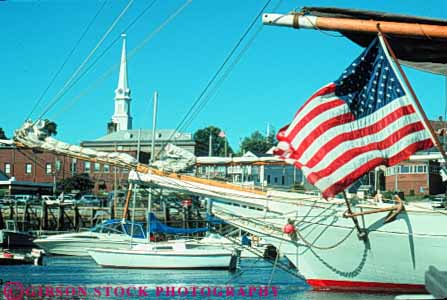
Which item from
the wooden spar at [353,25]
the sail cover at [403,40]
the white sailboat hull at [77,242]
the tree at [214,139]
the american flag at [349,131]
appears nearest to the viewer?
the american flag at [349,131]

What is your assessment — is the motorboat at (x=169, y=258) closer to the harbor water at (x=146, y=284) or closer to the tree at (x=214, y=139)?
the harbor water at (x=146, y=284)

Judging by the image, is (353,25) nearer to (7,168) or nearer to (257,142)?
(7,168)

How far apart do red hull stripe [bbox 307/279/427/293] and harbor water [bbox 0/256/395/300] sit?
1.31 feet

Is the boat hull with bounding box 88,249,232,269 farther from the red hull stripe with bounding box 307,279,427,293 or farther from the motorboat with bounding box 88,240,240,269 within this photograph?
the red hull stripe with bounding box 307,279,427,293

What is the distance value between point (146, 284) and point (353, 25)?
14.8 meters

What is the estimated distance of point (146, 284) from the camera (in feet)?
91.8

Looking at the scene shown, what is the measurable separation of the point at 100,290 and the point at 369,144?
1340 cm

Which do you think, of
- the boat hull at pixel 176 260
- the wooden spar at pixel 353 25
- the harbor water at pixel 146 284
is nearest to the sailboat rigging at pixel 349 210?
the wooden spar at pixel 353 25

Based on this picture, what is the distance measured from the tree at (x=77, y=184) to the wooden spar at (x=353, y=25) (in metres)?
78.5

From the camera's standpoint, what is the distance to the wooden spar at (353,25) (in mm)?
16484

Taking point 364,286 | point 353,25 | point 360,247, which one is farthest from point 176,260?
point 353,25

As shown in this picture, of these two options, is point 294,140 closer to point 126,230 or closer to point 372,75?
point 372,75

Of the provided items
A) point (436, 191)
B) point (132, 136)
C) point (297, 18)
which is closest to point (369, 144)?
point (297, 18)

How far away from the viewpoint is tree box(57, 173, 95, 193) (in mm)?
93250
